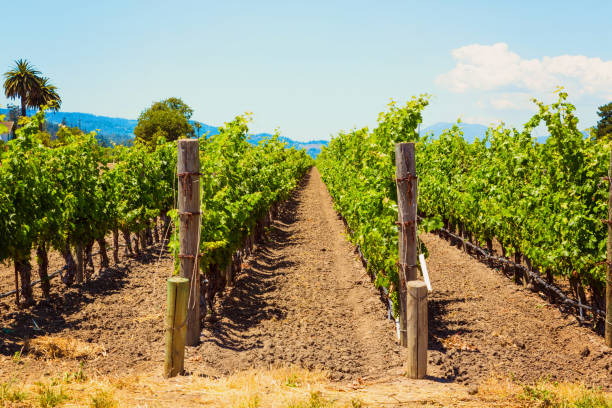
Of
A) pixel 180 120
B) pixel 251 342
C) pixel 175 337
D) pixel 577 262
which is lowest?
pixel 251 342

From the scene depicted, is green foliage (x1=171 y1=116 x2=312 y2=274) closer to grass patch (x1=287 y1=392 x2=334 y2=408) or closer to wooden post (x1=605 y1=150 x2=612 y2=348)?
grass patch (x1=287 y1=392 x2=334 y2=408)

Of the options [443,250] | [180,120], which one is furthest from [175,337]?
[180,120]

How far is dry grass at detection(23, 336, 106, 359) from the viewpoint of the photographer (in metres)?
6.08

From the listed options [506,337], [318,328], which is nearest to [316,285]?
[318,328]

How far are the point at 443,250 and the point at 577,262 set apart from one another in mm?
6641

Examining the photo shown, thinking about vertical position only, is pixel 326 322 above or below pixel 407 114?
below

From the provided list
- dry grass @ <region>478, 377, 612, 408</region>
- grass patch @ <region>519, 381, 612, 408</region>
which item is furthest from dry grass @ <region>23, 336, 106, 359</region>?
grass patch @ <region>519, 381, 612, 408</region>

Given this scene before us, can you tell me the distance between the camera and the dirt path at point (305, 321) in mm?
6082

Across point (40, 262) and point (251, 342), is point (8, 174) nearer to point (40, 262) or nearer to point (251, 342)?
point (40, 262)

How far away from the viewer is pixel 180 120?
67.9 metres

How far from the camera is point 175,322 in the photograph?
16.2ft

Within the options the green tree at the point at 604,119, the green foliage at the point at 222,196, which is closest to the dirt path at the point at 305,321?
the green foliage at the point at 222,196

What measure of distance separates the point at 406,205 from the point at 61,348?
4604mm

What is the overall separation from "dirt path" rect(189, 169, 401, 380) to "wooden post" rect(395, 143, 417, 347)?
118 centimetres
